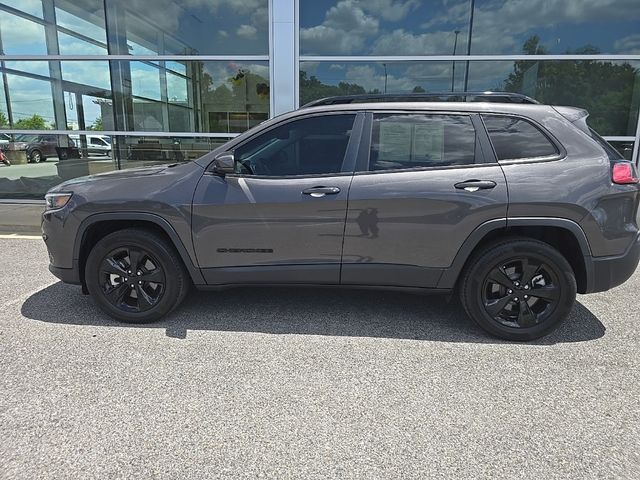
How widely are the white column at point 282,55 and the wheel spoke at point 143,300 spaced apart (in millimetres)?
5304

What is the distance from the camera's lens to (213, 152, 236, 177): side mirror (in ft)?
10.3

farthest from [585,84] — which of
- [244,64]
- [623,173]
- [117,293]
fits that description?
[117,293]

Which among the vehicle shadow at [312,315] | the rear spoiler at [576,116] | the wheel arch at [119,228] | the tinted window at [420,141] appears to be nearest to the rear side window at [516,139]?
the tinted window at [420,141]

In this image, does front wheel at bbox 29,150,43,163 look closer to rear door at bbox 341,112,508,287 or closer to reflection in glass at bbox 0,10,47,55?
reflection in glass at bbox 0,10,47,55

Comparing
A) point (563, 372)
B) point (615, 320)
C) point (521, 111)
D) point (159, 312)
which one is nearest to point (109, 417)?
point (159, 312)

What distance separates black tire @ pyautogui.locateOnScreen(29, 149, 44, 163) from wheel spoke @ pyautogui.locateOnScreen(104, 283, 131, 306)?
802 cm

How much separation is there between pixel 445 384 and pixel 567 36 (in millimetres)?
7831

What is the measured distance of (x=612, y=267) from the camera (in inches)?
121

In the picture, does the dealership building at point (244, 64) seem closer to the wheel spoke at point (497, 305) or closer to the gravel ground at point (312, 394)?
the gravel ground at point (312, 394)

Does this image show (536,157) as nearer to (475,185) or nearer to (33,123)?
(475,185)

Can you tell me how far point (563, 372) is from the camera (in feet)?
9.13

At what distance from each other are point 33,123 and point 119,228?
8.16m

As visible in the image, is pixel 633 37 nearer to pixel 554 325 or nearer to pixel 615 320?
pixel 615 320

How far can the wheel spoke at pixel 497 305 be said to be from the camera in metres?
3.17
